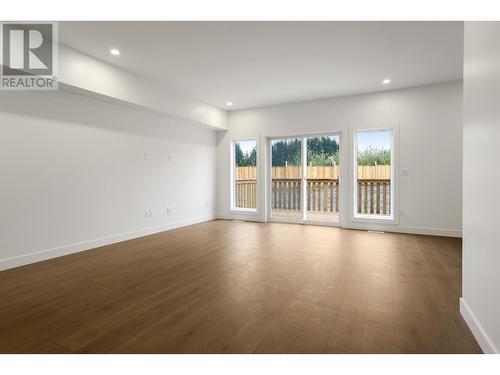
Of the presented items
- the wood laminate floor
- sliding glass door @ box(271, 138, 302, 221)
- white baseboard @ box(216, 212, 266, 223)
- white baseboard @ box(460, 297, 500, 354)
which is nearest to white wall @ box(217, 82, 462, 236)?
sliding glass door @ box(271, 138, 302, 221)

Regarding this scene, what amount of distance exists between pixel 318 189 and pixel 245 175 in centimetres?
184

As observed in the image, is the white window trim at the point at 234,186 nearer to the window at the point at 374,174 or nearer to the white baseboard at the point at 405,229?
the white baseboard at the point at 405,229

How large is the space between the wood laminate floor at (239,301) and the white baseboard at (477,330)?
51 millimetres

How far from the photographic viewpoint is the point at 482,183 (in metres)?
1.62

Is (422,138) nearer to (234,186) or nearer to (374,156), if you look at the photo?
(374,156)

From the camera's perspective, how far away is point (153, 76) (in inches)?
174

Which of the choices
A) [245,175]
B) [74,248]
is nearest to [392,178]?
[245,175]

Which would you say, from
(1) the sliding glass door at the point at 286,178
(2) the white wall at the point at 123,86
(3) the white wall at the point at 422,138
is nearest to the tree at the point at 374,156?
(3) the white wall at the point at 422,138

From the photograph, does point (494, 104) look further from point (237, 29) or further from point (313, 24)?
point (237, 29)

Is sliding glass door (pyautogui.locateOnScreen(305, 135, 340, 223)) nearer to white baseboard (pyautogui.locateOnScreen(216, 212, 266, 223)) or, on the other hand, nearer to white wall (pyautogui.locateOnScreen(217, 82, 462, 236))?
white wall (pyautogui.locateOnScreen(217, 82, 462, 236))

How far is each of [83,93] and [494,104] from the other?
4.46 m

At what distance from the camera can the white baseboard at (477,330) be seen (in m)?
1.48

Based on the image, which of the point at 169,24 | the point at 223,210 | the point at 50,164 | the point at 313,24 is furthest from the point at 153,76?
the point at 223,210
